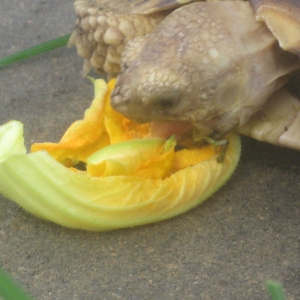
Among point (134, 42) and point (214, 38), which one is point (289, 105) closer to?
point (214, 38)

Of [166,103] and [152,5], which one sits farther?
[152,5]

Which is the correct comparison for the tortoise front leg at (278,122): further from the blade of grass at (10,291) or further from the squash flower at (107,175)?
the blade of grass at (10,291)

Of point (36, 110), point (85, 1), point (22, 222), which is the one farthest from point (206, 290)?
point (85, 1)

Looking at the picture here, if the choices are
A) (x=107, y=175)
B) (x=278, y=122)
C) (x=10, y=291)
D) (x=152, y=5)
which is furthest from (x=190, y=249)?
(x=152, y=5)

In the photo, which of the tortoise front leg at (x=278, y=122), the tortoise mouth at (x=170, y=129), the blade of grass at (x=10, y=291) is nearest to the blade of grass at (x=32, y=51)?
the tortoise mouth at (x=170, y=129)

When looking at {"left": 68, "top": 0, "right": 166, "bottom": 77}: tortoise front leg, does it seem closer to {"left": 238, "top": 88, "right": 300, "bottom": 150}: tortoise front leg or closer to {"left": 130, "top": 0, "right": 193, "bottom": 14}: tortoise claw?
{"left": 130, "top": 0, "right": 193, "bottom": 14}: tortoise claw

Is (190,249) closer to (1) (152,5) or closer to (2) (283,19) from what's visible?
(2) (283,19)
